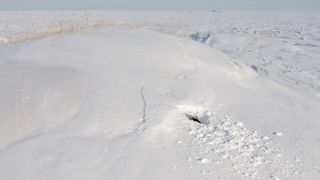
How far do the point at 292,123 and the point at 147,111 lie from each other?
143 centimetres

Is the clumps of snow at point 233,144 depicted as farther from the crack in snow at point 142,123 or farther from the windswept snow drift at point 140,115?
the crack in snow at point 142,123

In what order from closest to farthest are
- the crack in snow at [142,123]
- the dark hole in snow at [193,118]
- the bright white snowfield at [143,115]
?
the bright white snowfield at [143,115]
the crack in snow at [142,123]
the dark hole in snow at [193,118]

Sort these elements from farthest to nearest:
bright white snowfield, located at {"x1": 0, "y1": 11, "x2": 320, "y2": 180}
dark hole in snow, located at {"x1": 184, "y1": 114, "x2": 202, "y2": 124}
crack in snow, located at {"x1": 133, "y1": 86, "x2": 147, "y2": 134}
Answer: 1. dark hole in snow, located at {"x1": 184, "y1": 114, "x2": 202, "y2": 124}
2. crack in snow, located at {"x1": 133, "y1": 86, "x2": 147, "y2": 134}
3. bright white snowfield, located at {"x1": 0, "y1": 11, "x2": 320, "y2": 180}

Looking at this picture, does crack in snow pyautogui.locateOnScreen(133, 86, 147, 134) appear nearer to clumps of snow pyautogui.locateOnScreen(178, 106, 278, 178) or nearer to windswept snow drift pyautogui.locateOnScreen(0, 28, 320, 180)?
windswept snow drift pyautogui.locateOnScreen(0, 28, 320, 180)

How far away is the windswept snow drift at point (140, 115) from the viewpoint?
3.55m

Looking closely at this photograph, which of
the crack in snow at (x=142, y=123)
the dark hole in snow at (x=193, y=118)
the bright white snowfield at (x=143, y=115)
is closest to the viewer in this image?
the bright white snowfield at (x=143, y=115)

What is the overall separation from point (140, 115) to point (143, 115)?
28 mm

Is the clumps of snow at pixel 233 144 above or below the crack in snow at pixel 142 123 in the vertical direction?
below

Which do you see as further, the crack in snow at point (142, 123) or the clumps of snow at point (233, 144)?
the crack in snow at point (142, 123)

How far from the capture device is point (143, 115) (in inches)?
166

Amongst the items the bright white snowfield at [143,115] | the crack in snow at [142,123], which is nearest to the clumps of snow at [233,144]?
the bright white snowfield at [143,115]

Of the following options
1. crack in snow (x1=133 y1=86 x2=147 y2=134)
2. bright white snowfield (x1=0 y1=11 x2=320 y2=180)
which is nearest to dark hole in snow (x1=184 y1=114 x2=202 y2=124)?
bright white snowfield (x1=0 y1=11 x2=320 y2=180)

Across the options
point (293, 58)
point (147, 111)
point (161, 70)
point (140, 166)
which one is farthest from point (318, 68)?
point (140, 166)

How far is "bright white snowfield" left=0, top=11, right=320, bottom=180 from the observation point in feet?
11.6
